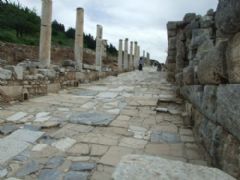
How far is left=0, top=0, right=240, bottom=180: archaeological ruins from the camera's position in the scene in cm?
224

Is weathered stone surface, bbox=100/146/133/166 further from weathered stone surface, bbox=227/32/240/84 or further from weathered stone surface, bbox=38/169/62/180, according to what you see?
weathered stone surface, bbox=227/32/240/84

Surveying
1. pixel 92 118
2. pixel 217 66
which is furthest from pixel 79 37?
pixel 217 66

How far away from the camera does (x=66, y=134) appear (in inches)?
187

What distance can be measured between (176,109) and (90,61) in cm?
2474

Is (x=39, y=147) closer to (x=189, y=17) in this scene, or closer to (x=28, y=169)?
(x=28, y=169)

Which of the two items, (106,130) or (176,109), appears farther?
(176,109)

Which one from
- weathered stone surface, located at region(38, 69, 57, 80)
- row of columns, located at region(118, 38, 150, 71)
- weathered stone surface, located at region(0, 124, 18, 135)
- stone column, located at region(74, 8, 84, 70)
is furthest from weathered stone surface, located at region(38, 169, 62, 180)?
row of columns, located at region(118, 38, 150, 71)

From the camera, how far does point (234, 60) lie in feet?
7.57

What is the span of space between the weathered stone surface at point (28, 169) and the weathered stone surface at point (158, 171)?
1776 millimetres

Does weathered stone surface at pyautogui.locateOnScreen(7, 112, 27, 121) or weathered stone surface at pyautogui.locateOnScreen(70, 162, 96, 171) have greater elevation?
weathered stone surface at pyautogui.locateOnScreen(7, 112, 27, 121)

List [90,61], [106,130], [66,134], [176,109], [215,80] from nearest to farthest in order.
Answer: [215,80] → [66,134] → [106,130] → [176,109] → [90,61]

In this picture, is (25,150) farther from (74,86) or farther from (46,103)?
(74,86)

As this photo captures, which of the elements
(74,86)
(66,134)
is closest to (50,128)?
(66,134)

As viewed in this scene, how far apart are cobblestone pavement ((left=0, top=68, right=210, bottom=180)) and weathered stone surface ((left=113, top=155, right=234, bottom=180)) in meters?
1.30
